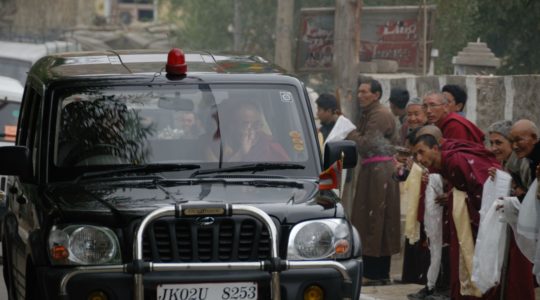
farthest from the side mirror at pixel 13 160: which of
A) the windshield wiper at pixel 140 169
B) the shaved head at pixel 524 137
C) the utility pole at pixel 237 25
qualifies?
the utility pole at pixel 237 25

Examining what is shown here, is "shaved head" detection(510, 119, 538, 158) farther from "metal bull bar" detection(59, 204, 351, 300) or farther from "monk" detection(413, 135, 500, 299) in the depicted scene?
Answer: "metal bull bar" detection(59, 204, 351, 300)

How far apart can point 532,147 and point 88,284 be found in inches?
139

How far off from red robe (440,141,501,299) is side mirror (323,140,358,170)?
2087mm

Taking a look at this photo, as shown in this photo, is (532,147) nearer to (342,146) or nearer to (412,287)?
Result: (342,146)

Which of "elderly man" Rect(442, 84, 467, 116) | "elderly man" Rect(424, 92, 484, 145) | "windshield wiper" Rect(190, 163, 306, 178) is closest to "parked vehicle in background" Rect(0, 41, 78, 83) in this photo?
"elderly man" Rect(442, 84, 467, 116)

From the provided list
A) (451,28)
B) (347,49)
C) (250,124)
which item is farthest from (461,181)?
(451,28)

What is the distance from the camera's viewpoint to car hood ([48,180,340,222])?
7336 mm

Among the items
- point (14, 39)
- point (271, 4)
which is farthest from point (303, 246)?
point (14, 39)

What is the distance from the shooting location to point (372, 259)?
13102 mm

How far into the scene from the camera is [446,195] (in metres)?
10.9

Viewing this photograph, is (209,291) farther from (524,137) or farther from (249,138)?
(524,137)

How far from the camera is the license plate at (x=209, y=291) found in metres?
7.14

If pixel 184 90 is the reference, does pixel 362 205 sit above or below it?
below

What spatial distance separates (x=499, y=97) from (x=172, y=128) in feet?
26.2
